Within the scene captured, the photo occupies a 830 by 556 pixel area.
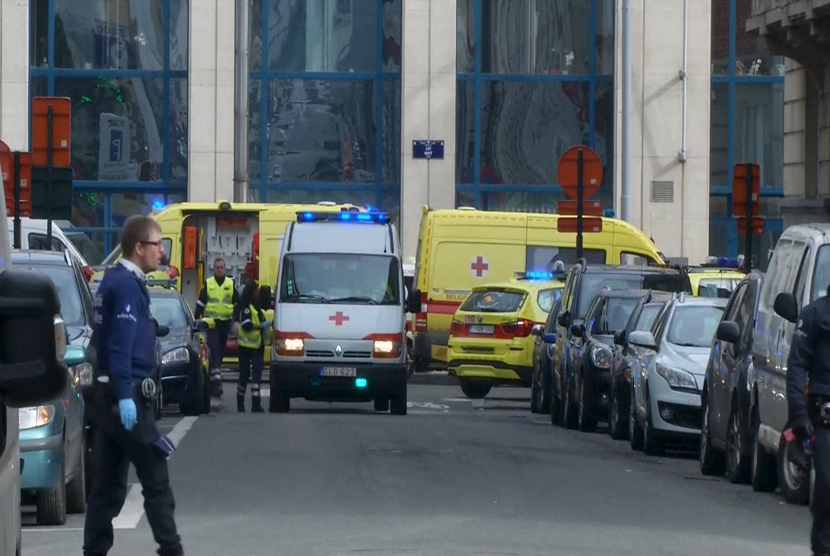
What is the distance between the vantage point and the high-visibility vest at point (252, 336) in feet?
80.4

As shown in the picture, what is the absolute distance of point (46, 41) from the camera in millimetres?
39031

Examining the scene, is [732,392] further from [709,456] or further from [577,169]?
[577,169]

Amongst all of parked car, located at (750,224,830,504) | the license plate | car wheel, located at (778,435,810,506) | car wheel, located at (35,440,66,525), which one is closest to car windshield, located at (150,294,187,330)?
the license plate

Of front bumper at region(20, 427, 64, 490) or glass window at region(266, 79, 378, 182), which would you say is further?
glass window at region(266, 79, 378, 182)

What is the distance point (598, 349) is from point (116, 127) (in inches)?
788

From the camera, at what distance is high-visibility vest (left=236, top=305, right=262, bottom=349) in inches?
965

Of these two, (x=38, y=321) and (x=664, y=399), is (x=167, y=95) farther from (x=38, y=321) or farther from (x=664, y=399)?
(x=38, y=321)

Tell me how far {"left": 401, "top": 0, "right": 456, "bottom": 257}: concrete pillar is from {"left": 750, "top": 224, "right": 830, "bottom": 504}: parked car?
79.4 ft

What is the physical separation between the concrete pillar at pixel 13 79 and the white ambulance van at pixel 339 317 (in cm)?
1593

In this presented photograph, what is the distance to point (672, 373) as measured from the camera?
17625mm

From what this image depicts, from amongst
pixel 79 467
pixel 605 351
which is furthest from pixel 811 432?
pixel 605 351

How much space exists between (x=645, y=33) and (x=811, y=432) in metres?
31.1

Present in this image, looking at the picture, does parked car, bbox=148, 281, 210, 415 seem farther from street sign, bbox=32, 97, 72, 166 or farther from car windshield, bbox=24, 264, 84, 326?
car windshield, bbox=24, 264, 84, 326

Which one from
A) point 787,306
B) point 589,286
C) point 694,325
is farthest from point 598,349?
point 787,306
